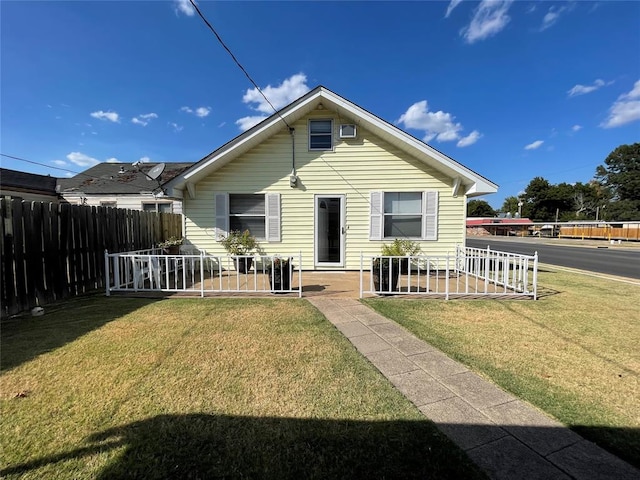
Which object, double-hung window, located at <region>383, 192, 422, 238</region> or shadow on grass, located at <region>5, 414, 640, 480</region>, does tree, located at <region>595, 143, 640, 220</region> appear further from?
shadow on grass, located at <region>5, 414, 640, 480</region>

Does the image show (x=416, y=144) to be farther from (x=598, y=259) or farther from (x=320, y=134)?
(x=598, y=259)

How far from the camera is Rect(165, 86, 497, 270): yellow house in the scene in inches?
318

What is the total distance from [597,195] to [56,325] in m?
74.7

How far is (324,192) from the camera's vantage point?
823 centimetres

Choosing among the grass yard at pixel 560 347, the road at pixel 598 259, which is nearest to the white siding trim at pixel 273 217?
the grass yard at pixel 560 347

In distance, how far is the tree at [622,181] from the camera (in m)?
40.9

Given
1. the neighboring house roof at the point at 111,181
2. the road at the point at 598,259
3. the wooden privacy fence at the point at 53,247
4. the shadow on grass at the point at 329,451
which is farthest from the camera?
the neighboring house roof at the point at 111,181

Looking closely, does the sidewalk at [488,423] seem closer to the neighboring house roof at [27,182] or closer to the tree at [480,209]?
the neighboring house roof at [27,182]

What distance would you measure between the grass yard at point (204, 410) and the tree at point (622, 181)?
55.3m

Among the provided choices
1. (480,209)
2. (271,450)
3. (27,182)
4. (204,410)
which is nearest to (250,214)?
(204,410)

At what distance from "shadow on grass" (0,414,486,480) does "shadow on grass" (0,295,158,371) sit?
6.71ft

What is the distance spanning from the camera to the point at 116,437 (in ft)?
6.20

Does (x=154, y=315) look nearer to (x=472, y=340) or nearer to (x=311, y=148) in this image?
(x=472, y=340)

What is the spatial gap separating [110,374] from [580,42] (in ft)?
49.0
